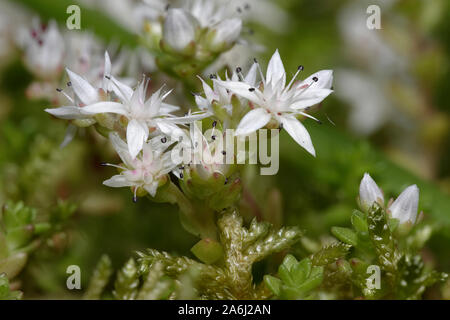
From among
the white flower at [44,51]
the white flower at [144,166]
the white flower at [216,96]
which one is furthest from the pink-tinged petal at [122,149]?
the white flower at [44,51]

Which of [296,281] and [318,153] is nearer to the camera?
[296,281]

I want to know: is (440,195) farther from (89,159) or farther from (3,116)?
(3,116)

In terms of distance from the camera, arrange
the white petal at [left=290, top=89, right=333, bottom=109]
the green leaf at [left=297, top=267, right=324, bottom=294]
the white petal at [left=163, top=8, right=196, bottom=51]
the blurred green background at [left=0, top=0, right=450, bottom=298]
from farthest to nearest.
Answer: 1. the blurred green background at [left=0, top=0, right=450, bottom=298]
2. the white petal at [left=163, top=8, right=196, bottom=51]
3. the white petal at [left=290, top=89, right=333, bottom=109]
4. the green leaf at [left=297, top=267, right=324, bottom=294]

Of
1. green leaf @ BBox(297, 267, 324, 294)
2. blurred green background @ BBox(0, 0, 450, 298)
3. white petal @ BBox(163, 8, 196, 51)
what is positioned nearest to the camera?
green leaf @ BBox(297, 267, 324, 294)

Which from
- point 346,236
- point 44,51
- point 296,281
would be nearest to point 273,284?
point 296,281

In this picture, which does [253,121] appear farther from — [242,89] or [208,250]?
[208,250]

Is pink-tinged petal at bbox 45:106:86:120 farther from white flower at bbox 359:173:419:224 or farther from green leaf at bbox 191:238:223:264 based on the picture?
white flower at bbox 359:173:419:224

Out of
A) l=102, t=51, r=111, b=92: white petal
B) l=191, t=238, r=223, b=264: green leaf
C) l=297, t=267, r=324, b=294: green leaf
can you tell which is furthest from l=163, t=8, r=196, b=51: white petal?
l=297, t=267, r=324, b=294: green leaf
